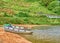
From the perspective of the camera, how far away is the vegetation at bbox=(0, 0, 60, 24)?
267ft

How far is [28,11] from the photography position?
97.9 metres

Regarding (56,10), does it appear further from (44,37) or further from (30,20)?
(44,37)

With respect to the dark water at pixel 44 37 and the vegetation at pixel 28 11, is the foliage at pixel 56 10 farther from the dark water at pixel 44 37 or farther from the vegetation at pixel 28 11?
the dark water at pixel 44 37

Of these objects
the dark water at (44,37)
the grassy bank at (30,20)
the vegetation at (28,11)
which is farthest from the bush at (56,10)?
the dark water at (44,37)

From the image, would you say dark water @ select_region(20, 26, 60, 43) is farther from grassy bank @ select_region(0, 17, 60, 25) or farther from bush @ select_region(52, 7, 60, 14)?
bush @ select_region(52, 7, 60, 14)

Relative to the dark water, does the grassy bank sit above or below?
below

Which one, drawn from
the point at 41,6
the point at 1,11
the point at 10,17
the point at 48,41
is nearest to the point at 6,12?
the point at 1,11

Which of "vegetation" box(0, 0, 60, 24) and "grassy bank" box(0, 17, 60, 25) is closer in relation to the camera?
"grassy bank" box(0, 17, 60, 25)

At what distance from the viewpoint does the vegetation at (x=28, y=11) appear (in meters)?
81.5

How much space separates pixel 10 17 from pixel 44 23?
39.3ft

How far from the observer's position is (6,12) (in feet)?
297

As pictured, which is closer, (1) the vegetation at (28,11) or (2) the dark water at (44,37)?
(2) the dark water at (44,37)

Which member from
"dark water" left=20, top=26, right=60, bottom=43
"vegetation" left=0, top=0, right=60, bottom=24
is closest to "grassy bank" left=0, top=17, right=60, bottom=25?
"vegetation" left=0, top=0, right=60, bottom=24

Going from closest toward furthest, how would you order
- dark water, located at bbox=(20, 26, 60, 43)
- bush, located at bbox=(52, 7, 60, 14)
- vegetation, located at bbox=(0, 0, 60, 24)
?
1. dark water, located at bbox=(20, 26, 60, 43)
2. vegetation, located at bbox=(0, 0, 60, 24)
3. bush, located at bbox=(52, 7, 60, 14)
